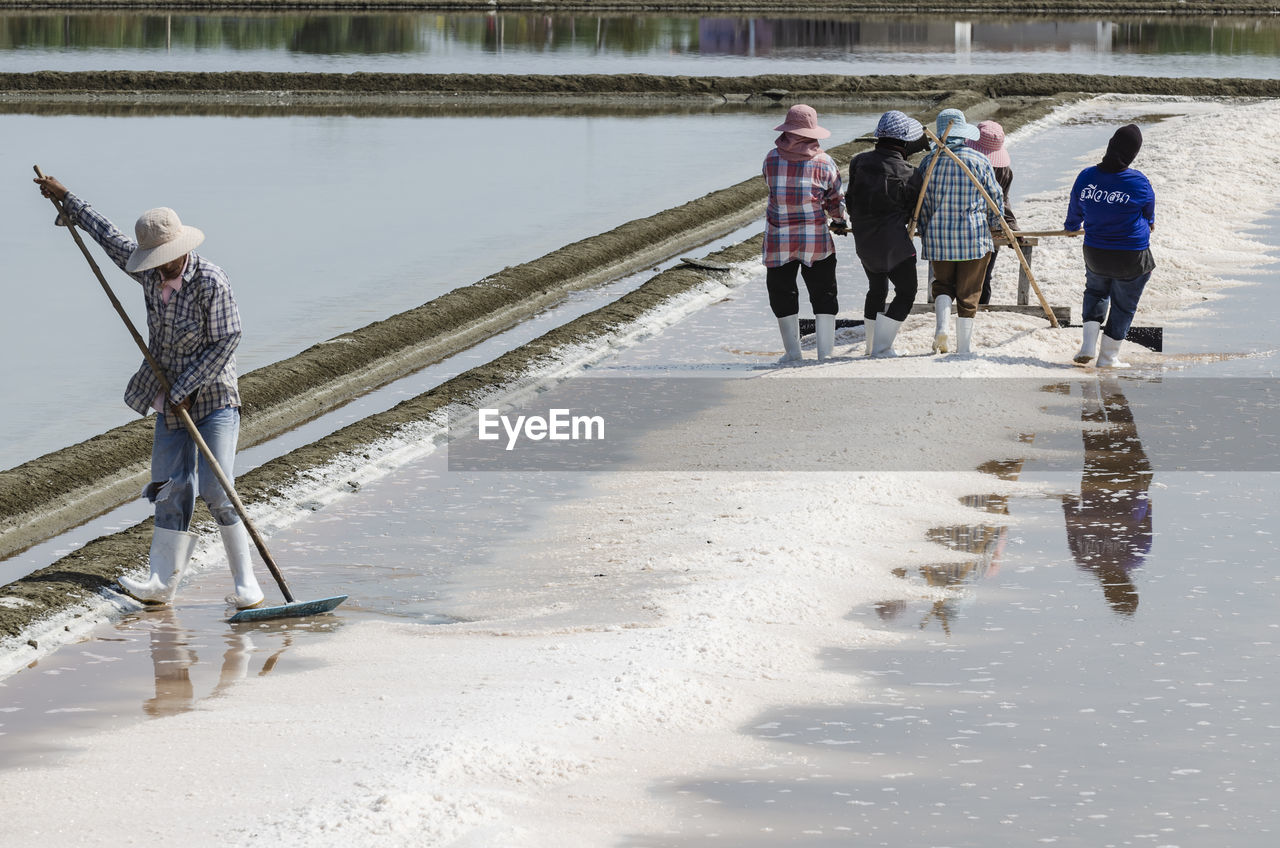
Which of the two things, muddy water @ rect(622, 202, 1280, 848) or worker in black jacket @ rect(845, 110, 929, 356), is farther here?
worker in black jacket @ rect(845, 110, 929, 356)

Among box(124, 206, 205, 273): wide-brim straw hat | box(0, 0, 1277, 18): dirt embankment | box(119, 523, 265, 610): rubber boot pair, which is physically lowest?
box(119, 523, 265, 610): rubber boot pair

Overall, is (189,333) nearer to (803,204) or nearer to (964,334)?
(803,204)

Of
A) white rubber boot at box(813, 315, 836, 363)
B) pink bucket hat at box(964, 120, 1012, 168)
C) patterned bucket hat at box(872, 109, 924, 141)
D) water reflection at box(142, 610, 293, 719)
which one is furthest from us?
pink bucket hat at box(964, 120, 1012, 168)

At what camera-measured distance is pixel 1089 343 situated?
904cm

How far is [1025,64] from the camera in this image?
3372cm

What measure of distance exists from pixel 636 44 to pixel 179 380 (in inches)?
1307

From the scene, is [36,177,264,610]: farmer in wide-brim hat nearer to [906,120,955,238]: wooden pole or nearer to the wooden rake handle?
the wooden rake handle

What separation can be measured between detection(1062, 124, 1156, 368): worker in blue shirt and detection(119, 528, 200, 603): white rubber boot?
15.1ft

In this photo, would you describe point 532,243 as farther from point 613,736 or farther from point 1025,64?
point 1025,64

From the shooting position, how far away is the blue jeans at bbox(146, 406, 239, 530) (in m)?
5.59

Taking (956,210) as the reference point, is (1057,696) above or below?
below

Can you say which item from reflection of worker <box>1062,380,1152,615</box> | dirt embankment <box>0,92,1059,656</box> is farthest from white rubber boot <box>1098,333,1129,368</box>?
dirt embankment <box>0,92,1059,656</box>

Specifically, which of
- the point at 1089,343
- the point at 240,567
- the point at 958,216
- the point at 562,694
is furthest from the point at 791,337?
the point at 562,694

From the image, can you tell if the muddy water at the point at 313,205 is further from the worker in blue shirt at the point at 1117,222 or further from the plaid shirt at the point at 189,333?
the worker in blue shirt at the point at 1117,222
